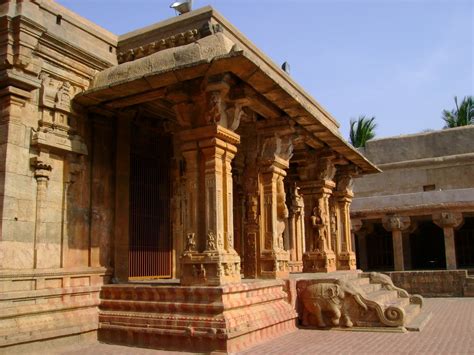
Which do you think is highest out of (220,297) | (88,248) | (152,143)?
(152,143)

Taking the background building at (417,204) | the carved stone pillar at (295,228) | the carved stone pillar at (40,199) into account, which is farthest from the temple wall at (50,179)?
the background building at (417,204)

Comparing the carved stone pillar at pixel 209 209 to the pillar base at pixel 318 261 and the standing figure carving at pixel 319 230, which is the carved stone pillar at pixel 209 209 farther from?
the pillar base at pixel 318 261

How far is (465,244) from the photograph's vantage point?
20.6m

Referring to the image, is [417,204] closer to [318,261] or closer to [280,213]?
[318,261]

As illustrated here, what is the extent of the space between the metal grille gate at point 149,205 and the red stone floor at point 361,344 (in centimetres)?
229

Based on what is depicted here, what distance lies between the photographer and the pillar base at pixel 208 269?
683 cm

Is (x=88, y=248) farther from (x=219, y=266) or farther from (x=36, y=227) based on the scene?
(x=219, y=266)

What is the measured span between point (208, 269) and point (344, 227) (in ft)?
24.3

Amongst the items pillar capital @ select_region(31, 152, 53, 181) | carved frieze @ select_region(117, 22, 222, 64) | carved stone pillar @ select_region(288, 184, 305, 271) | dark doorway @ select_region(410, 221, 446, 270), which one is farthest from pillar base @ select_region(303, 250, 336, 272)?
dark doorway @ select_region(410, 221, 446, 270)

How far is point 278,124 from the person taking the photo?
8898 mm

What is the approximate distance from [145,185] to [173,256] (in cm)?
157

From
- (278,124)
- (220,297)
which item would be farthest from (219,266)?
(278,124)

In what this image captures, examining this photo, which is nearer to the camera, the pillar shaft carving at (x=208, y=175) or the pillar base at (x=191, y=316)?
the pillar base at (x=191, y=316)

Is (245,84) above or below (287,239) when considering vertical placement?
above
